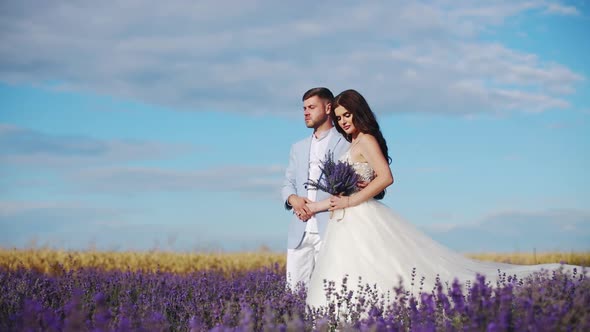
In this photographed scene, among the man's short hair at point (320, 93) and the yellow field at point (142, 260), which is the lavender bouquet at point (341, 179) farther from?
the yellow field at point (142, 260)

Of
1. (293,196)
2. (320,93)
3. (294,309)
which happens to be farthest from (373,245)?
(320,93)

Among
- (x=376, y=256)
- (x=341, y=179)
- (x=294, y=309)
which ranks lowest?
(x=294, y=309)

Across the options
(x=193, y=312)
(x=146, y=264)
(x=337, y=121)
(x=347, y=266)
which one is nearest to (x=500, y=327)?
(x=347, y=266)

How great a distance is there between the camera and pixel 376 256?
4934mm

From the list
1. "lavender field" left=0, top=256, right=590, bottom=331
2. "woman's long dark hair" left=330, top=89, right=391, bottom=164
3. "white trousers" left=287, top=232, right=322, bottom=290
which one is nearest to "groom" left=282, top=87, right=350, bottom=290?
"white trousers" left=287, top=232, right=322, bottom=290

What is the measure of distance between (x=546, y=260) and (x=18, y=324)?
12417 millimetres

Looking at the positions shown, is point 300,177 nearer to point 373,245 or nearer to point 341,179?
point 341,179

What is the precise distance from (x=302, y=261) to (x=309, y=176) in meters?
0.84

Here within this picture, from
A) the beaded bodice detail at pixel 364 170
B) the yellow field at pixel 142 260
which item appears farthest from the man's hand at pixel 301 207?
the yellow field at pixel 142 260

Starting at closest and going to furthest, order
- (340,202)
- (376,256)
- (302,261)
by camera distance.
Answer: (376,256) < (340,202) < (302,261)

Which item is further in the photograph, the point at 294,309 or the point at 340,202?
the point at 340,202

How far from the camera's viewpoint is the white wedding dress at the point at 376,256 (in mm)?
4844

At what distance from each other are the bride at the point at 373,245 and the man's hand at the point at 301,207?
22.4 inches

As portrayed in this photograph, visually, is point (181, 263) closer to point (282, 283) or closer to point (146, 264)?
point (146, 264)
